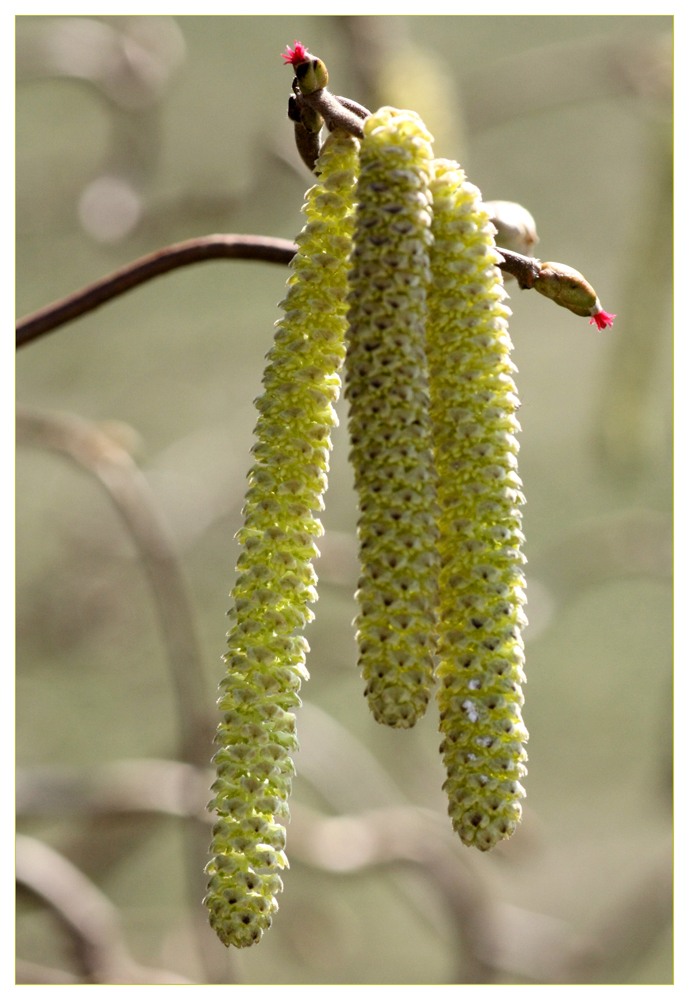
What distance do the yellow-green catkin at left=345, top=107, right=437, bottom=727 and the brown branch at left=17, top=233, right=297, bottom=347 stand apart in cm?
21

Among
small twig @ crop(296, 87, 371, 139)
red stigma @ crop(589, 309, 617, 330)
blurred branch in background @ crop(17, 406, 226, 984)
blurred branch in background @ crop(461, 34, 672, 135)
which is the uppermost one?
blurred branch in background @ crop(461, 34, 672, 135)

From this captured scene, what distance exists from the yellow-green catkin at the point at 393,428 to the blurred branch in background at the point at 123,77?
107 centimetres

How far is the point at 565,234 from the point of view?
4.54 meters

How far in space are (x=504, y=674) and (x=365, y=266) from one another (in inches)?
7.6

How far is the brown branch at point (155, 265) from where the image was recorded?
2.15 feet

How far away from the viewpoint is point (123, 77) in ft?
4.92

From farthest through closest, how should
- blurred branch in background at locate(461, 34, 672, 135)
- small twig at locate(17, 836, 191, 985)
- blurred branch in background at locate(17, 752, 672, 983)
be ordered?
blurred branch in background at locate(461, 34, 672, 135)
blurred branch in background at locate(17, 752, 672, 983)
small twig at locate(17, 836, 191, 985)

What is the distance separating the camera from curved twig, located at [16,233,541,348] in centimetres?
66

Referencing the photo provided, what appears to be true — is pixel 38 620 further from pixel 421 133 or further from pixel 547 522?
pixel 547 522

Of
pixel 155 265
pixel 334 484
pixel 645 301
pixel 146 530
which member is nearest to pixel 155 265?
pixel 155 265

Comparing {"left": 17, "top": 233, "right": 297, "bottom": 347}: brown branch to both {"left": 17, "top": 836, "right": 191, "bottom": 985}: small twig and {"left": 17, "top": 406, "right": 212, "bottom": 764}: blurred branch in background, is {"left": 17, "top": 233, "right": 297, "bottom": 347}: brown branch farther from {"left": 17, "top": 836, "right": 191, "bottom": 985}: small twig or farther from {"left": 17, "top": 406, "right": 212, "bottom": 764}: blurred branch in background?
{"left": 17, "top": 836, "right": 191, "bottom": 985}: small twig

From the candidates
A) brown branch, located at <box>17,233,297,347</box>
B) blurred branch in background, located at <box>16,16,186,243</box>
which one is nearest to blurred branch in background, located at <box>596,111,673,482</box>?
blurred branch in background, located at <box>16,16,186,243</box>

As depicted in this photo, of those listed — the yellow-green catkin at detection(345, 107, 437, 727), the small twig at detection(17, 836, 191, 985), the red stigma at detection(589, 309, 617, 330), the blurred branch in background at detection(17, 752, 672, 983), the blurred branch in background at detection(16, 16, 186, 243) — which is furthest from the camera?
the blurred branch in background at detection(16, 16, 186, 243)

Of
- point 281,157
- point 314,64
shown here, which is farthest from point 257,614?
point 281,157
